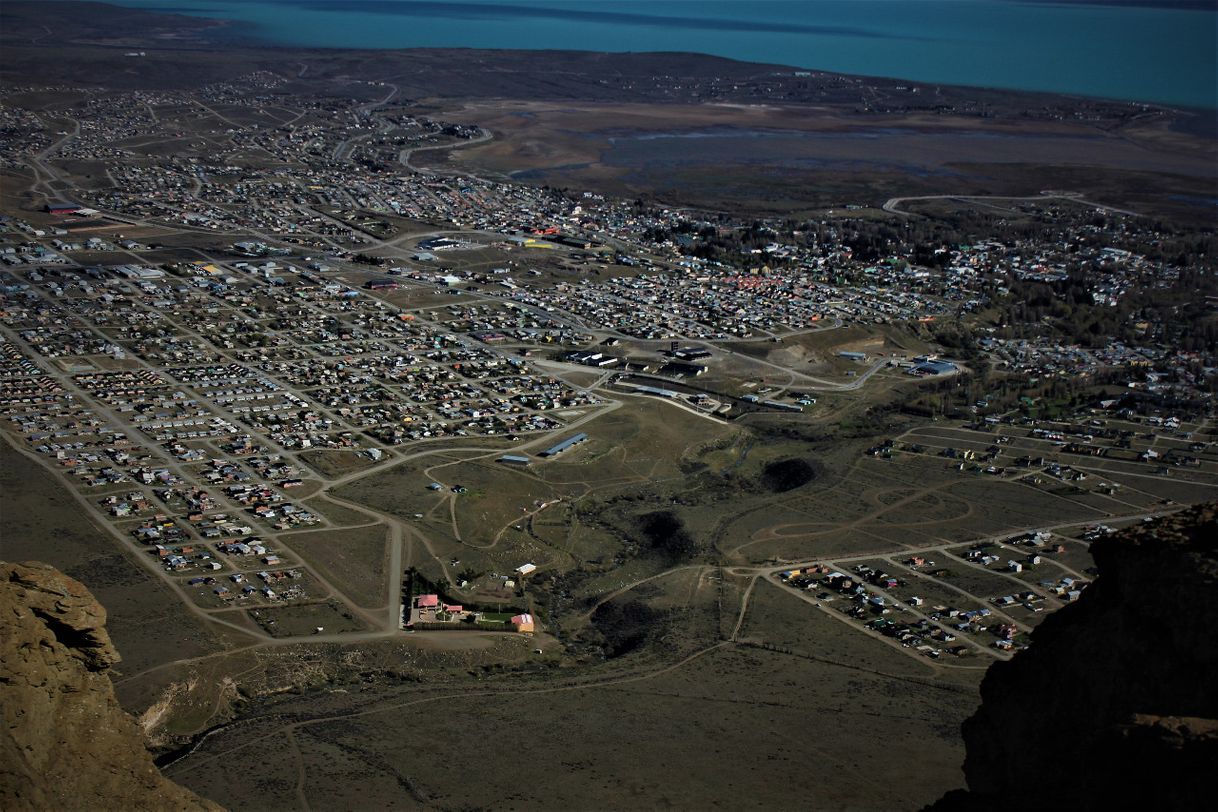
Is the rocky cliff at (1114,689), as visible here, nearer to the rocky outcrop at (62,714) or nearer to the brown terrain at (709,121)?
the rocky outcrop at (62,714)

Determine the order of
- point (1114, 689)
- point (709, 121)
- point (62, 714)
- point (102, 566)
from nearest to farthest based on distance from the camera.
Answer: point (1114, 689)
point (62, 714)
point (102, 566)
point (709, 121)

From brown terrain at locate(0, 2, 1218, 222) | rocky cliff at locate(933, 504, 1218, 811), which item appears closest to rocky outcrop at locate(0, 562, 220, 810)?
rocky cliff at locate(933, 504, 1218, 811)

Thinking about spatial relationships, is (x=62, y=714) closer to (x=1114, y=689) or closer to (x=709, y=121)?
(x=1114, y=689)

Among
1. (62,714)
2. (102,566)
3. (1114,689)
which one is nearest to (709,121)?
(102,566)

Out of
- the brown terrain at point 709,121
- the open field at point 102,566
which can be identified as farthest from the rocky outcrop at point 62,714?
the brown terrain at point 709,121

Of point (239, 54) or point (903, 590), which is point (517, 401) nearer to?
point (903, 590)

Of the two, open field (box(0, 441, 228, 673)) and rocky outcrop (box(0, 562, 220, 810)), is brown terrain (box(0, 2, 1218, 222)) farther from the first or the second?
rocky outcrop (box(0, 562, 220, 810))
